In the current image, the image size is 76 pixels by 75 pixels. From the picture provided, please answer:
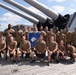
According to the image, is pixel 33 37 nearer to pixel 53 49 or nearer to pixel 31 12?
pixel 53 49

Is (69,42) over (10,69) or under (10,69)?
over

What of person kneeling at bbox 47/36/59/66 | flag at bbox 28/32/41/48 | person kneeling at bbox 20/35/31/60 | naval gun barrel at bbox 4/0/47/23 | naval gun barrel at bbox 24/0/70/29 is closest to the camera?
person kneeling at bbox 47/36/59/66

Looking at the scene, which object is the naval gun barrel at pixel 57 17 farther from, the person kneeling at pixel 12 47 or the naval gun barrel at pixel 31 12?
the person kneeling at pixel 12 47

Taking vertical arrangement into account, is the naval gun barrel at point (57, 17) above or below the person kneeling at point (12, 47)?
above

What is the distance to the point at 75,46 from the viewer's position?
30.0ft

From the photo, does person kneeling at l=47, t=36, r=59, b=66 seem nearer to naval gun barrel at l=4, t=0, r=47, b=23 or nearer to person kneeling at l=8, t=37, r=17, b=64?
person kneeling at l=8, t=37, r=17, b=64

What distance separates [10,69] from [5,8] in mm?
10834

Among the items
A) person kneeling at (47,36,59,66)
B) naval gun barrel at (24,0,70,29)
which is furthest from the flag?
naval gun barrel at (24,0,70,29)

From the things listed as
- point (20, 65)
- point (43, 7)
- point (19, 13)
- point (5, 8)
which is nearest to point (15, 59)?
point (20, 65)

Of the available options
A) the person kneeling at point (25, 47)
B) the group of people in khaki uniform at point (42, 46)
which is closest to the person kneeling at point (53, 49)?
the group of people in khaki uniform at point (42, 46)

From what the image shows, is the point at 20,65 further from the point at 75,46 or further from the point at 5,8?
the point at 5,8

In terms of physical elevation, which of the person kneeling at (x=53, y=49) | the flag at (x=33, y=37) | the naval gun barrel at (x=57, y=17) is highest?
the naval gun barrel at (x=57, y=17)

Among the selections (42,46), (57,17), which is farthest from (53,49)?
(57,17)

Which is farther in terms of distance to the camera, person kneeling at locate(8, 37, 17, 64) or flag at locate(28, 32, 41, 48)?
flag at locate(28, 32, 41, 48)
